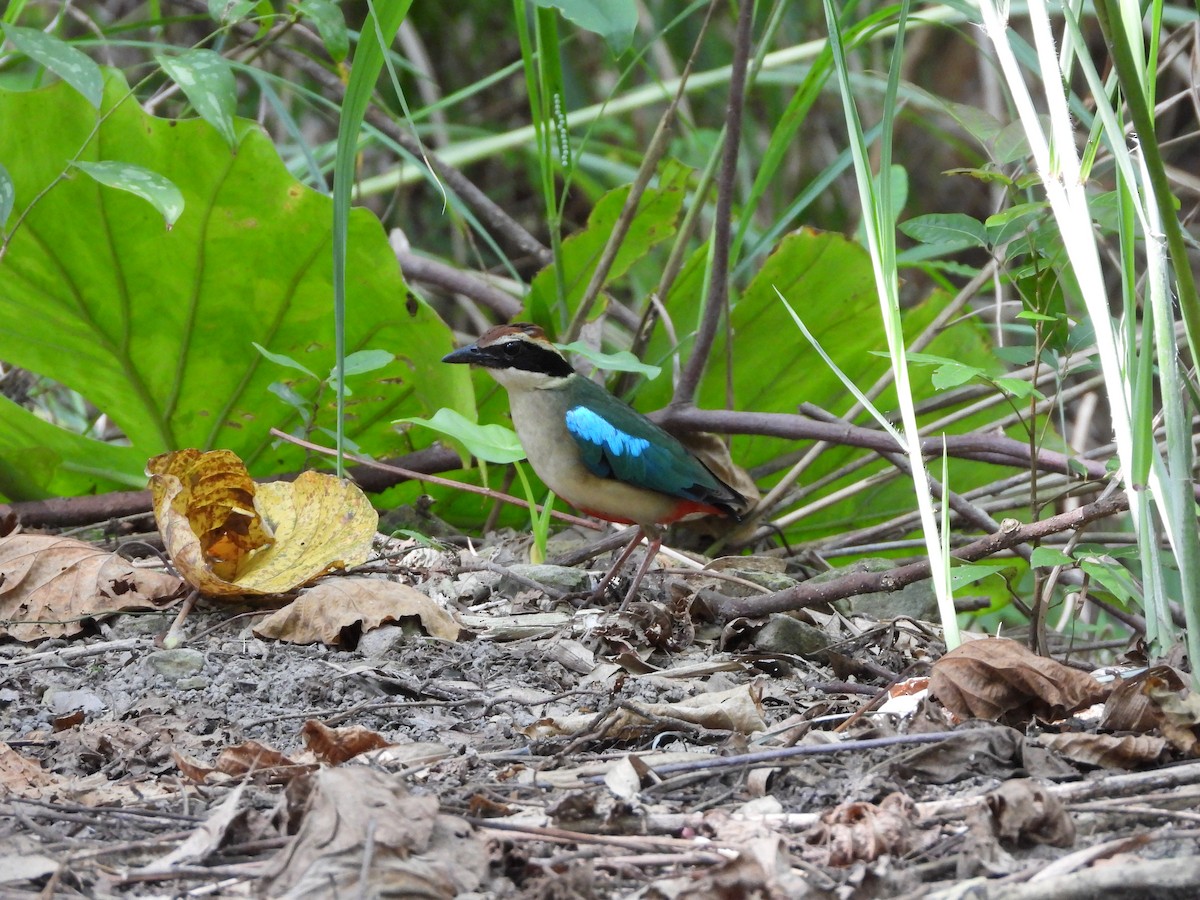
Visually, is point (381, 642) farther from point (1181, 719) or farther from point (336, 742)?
point (1181, 719)

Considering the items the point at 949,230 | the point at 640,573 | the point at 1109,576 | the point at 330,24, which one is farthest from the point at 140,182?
the point at 1109,576

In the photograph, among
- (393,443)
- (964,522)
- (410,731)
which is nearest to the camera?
(410,731)

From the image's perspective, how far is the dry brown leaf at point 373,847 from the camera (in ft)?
5.45

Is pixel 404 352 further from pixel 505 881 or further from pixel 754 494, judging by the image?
pixel 505 881

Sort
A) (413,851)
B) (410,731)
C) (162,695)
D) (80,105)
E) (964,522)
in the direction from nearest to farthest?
(413,851) → (410,731) → (162,695) → (80,105) → (964,522)

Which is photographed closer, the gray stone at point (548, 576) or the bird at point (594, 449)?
the gray stone at point (548, 576)

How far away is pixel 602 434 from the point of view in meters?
4.38

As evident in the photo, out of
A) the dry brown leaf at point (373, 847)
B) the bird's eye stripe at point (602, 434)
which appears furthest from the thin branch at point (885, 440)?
the dry brown leaf at point (373, 847)

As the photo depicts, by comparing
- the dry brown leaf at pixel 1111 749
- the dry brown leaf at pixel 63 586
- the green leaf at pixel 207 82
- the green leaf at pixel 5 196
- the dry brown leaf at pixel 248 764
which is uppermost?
the green leaf at pixel 207 82

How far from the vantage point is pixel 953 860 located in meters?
1.76

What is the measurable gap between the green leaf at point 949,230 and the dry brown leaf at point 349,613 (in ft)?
4.73

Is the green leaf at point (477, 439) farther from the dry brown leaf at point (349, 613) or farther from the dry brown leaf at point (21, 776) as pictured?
the dry brown leaf at point (21, 776)

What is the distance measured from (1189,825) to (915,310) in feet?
10.8

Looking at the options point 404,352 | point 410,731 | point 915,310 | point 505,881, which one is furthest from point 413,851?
point 915,310
